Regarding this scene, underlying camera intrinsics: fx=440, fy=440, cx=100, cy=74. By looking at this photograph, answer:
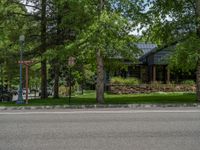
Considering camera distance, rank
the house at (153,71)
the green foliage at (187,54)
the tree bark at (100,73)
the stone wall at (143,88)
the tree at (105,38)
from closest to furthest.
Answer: the tree at (105,38), the green foliage at (187,54), the tree bark at (100,73), the stone wall at (143,88), the house at (153,71)

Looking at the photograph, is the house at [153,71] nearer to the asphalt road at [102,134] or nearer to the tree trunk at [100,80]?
the tree trunk at [100,80]

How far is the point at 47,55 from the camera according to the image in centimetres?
2762

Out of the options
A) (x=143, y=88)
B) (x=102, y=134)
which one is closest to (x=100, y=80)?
(x=143, y=88)

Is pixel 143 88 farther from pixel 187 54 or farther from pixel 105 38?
pixel 105 38

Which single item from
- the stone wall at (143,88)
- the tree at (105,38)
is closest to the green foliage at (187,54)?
the tree at (105,38)

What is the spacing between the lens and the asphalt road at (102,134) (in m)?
9.74

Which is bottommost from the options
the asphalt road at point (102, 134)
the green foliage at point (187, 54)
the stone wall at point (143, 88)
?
the asphalt road at point (102, 134)

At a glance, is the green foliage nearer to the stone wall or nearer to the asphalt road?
the asphalt road

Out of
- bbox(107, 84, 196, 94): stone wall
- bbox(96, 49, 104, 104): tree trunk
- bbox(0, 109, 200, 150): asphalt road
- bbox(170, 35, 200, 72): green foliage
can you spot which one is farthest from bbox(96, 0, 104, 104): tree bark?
bbox(107, 84, 196, 94): stone wall

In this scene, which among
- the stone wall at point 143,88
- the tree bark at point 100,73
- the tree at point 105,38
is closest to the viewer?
the tree at point 105,38

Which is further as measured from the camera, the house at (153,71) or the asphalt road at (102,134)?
the house at (153,71)

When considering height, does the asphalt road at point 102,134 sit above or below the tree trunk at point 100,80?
below

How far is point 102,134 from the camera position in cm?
1150

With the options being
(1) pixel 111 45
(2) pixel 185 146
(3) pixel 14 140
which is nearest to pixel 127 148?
→ (2) pixel 185 146
